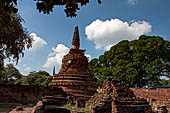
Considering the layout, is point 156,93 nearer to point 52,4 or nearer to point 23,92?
point 23,92

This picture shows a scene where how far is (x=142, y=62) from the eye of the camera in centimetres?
2483

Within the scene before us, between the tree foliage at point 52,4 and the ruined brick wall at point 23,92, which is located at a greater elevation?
the tree foliage at point 52,4

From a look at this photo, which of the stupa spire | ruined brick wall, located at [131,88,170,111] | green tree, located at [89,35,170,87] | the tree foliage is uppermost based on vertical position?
the stupa spire

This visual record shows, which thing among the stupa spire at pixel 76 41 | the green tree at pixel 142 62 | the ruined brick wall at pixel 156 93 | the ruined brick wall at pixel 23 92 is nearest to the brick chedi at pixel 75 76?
the stupa spire at pixel 76 41

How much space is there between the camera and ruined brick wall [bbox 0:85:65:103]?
768 inches

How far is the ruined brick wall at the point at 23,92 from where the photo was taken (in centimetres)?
1950

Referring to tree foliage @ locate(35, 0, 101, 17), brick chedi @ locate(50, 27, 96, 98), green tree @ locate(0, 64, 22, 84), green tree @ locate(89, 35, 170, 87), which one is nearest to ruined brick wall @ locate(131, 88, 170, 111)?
green tree @ locate(89, 35, 170, 87)

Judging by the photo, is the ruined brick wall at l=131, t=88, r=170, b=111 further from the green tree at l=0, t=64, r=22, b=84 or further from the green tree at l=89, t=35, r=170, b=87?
the green tree at l=0, t=64, r=22, b=84

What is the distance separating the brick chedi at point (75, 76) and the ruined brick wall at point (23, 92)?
116 cm

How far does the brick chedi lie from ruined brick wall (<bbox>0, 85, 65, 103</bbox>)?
1162 mm

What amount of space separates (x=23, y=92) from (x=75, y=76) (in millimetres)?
6224

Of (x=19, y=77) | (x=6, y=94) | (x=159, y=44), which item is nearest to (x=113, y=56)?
(x=159, y=44)

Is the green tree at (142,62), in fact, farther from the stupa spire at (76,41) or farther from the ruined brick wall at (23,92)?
the ruined brick wall at (23,92)

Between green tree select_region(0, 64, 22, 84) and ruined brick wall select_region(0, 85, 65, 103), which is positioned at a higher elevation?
green tree select_region(0, 64, 22, 84)
